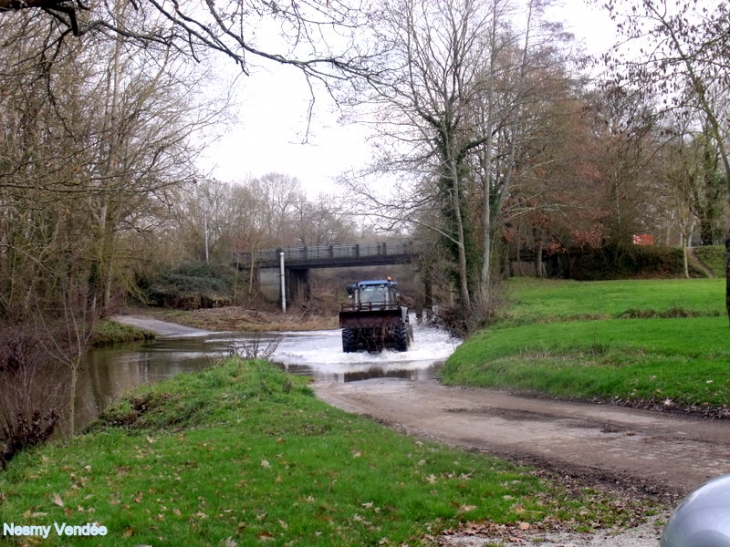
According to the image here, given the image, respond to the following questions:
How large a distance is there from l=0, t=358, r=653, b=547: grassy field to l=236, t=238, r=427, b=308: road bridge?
170 ft

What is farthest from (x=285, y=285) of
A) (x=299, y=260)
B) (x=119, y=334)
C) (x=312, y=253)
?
(x=119, y=334)

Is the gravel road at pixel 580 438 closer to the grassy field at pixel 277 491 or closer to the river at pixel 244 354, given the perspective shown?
the grassy field at pixel 277 491

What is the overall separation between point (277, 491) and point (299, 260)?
196ft

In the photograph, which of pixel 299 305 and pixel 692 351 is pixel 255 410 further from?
pixel 299 305

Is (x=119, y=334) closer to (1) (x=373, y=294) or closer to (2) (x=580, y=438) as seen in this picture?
(1) (x=373, y=294)

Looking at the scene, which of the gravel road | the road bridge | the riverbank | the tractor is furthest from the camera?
the road bridge

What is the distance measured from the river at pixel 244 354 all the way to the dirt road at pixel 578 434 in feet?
24.5

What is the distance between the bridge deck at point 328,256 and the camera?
62938 mm

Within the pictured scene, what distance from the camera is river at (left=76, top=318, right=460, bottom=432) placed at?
73.9ft

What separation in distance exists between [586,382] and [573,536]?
29.8ft

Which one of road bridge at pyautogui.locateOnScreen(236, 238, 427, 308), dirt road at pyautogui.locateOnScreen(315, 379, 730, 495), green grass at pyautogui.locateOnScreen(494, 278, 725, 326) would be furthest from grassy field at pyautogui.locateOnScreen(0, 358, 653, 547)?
road bridge at pyautogui.locateOnScreen(236, 238, 427, 308)

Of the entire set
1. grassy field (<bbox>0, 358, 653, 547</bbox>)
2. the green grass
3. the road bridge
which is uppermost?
the road bridge

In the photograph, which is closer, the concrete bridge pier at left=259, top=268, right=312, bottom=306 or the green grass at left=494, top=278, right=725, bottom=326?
the green grass at left=494, top=278, right=725, bottom=326

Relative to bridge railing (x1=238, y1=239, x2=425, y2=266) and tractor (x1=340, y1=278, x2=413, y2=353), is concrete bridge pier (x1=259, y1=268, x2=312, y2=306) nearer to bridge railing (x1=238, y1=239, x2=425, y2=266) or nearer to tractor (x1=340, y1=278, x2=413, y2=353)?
bridge railing (x1=238, y1=239, x2=425, y2=266)
